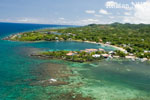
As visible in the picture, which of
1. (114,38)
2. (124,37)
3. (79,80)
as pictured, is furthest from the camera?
(124,37)

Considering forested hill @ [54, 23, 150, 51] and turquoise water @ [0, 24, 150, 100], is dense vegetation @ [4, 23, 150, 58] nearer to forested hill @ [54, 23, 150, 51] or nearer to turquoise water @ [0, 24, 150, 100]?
forested hill @ [54, 23, 150, 51]

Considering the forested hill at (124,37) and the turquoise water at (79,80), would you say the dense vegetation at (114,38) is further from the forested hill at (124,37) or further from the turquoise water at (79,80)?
the turquoise water at (79,80)

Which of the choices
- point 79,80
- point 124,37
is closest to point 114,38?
point 124,37

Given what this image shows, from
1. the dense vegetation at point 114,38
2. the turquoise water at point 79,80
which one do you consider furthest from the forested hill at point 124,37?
the turquoise water at point 79,80

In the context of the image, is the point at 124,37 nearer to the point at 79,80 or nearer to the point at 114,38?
the point at 114,38

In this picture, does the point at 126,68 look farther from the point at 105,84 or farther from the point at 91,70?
the point at 105,84

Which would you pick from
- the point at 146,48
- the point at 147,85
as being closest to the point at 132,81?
the point at 147,85

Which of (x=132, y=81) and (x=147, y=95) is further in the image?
(x=132, y=81)

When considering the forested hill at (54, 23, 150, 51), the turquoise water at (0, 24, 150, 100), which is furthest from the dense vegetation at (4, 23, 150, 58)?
the turquoise water at (0, 24, 150, 100)
